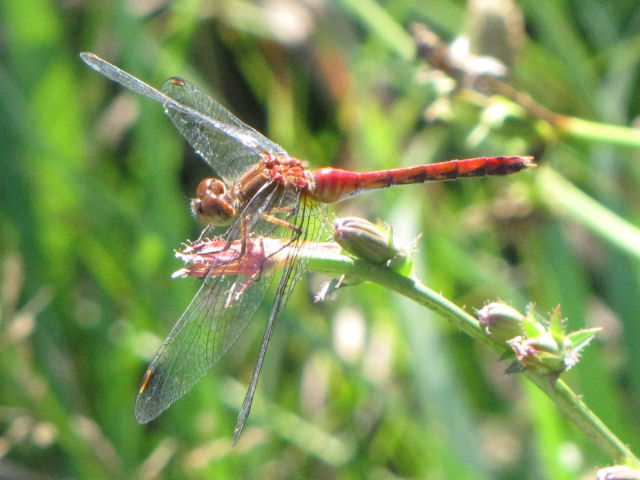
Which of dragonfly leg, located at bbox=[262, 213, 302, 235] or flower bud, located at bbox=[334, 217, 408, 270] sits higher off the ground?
dragonfly leg, located at bbox=[262, 213, 302, 235]

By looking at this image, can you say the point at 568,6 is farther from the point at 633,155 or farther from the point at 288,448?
the point at 288,448

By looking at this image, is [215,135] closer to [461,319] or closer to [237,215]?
[237,215]

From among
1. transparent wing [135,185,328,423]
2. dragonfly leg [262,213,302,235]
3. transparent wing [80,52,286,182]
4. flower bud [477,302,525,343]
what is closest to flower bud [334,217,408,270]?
flower bud [477,302,525,343]

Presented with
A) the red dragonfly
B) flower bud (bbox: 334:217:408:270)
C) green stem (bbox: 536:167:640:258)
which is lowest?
flower bud (bbox: 334:217:408:270)

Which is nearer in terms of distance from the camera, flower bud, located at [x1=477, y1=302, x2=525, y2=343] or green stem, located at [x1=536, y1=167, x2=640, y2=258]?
flower bud, located at [x1=477, y1=302, x2=525, y2=343]

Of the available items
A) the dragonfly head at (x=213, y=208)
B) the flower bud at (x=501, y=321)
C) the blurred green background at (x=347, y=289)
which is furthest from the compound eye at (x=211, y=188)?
the flower bud at (x=501, y=321)

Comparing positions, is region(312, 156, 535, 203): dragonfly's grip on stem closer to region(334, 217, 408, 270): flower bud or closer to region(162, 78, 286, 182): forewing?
region(162, 78, 286, 182): forewing

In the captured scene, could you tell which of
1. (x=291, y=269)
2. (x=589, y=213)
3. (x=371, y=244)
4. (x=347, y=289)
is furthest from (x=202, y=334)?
(x=347, y=289)

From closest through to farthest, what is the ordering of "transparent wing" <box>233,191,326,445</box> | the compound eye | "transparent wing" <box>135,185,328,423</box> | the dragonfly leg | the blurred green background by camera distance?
"transparent wing" <box>233,191,326,445</box> < "transparent wing" <box>135,185,328,423</box> < the dragonfly leg < the compound eye < the blurred green background
